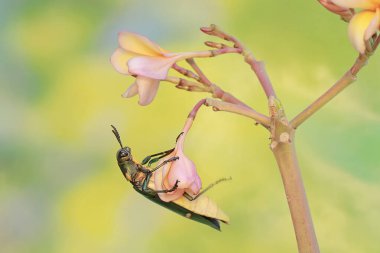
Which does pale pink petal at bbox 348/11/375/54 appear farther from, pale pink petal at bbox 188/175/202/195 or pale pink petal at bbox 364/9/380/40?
pale pink petal at bbox 188/175/202/195

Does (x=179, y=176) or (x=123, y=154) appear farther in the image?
(x=123, y=154)

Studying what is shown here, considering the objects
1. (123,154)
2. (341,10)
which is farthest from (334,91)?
(123,154)

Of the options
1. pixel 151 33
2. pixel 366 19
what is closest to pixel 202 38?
pixel 151 33

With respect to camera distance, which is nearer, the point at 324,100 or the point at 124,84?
the point at 324,100

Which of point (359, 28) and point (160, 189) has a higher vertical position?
point (359, 28)

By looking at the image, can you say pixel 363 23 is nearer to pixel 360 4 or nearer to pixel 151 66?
pixel 360 4

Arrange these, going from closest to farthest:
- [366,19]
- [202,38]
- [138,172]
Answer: [366,19] → [138,172] → [202,38]

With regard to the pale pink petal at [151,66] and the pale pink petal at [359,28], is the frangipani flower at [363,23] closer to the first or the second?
the pale pink petal at [359,28]

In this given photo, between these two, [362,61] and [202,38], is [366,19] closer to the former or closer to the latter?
[362,61]
